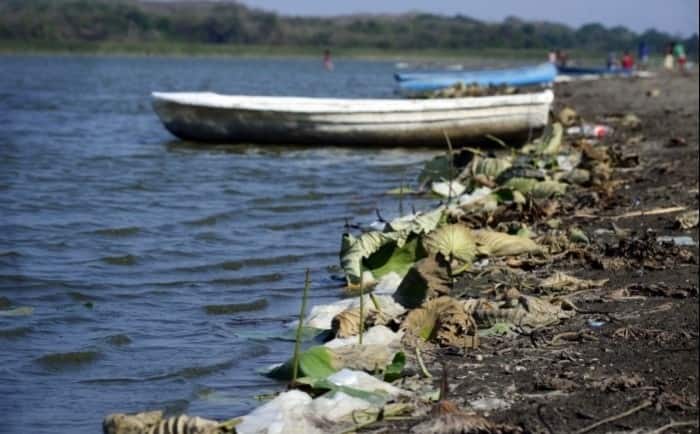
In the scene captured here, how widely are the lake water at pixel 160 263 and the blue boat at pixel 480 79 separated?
16719 millimetres

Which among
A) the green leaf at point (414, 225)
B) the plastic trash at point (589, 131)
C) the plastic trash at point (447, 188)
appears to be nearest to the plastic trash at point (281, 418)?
the green leaf at point (414, 225)

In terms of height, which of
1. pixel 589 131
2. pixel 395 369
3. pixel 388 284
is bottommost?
pixel 589 131

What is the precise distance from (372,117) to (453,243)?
→ 893 centimetres

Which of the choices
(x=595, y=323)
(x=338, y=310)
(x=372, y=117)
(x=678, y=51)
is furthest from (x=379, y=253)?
(x=678, y=51)

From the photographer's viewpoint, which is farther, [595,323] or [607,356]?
[595,323]

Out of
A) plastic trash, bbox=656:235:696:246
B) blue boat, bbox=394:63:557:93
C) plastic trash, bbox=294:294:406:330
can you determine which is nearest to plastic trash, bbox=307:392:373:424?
plastic trash, bbox=294:294:406:330

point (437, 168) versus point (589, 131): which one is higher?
point (437, 168)

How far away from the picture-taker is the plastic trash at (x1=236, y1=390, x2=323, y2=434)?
3.73 m

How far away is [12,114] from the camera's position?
22.2 meters

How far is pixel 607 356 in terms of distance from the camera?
4.28m

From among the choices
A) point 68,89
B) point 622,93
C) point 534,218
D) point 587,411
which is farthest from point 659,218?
point 68,89

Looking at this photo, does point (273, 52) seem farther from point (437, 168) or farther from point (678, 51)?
point (437, 168)

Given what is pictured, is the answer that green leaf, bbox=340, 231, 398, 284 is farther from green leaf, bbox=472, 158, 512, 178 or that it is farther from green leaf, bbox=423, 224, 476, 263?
green leaf, bbox=472, 158, 512, 178

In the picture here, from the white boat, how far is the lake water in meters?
0.28
